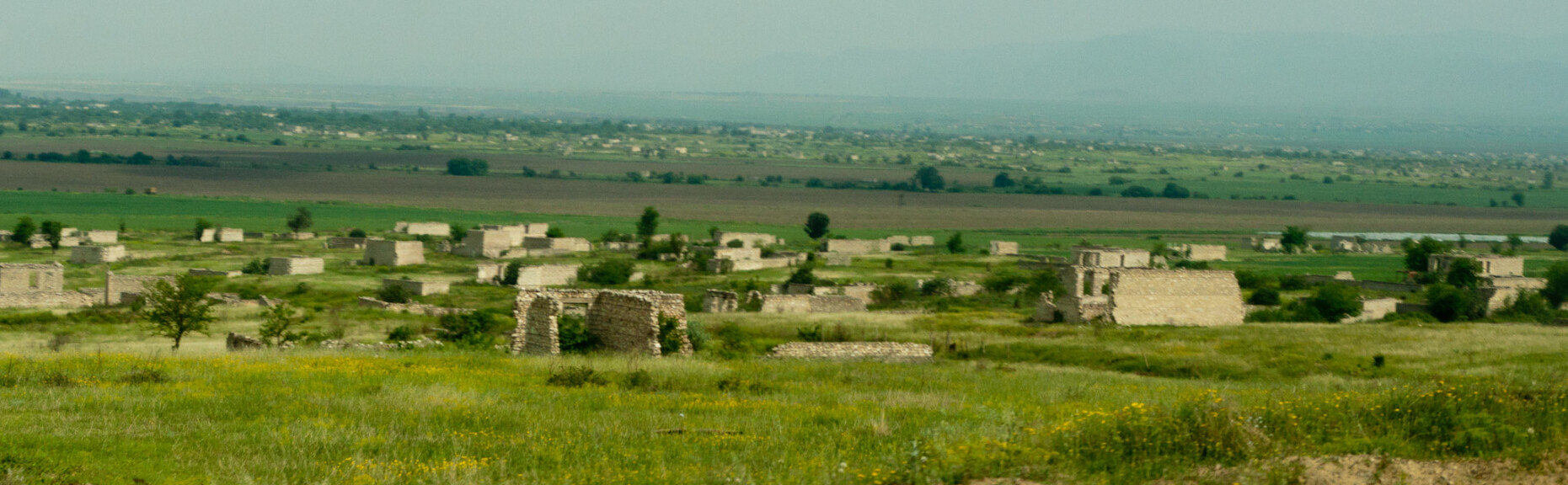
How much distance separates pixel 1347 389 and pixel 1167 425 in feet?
22.7

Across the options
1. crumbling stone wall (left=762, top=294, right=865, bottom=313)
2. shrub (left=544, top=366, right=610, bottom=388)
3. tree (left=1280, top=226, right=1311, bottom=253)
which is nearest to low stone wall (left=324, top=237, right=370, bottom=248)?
crumbling stone wall (left=762, top=294, right=865, bottom=313)

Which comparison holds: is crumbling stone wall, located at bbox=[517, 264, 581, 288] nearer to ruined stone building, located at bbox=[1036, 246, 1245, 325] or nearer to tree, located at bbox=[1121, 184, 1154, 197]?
ruined stone building, located at bbox=[1036, 246, 1245, 325]

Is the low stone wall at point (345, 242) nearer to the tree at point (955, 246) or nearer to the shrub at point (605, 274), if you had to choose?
the shrub at point (605, 274)

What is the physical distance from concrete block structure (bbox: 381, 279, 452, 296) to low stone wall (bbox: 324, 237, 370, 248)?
2155 cm

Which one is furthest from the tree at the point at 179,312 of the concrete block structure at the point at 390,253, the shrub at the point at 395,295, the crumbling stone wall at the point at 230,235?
the crumbling stone wall at the point at 230,235

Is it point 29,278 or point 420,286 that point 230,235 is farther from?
point 420,286

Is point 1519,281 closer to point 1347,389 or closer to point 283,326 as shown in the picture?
point 1347,389

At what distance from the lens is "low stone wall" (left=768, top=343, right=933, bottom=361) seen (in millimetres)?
27641

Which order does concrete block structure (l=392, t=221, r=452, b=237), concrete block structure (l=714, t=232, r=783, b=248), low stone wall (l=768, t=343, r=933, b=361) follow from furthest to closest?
concrete block structure (l=392, t=221, r=452, b=237) < concrete block structure (l=714, t=232, r=783, b=248) < low stone wall (l=768, t=343, r=933, b=361)

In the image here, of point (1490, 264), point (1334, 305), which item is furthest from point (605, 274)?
point (1490, 264)

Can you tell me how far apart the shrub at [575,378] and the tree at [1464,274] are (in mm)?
40573

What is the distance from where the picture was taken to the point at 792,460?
13.0m

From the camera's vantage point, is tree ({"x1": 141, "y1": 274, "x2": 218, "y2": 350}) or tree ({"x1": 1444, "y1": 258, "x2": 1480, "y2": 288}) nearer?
tree ({"x1": 141, "y1": 274, "x2": 218, "y2": 350})

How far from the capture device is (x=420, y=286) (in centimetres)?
5075
